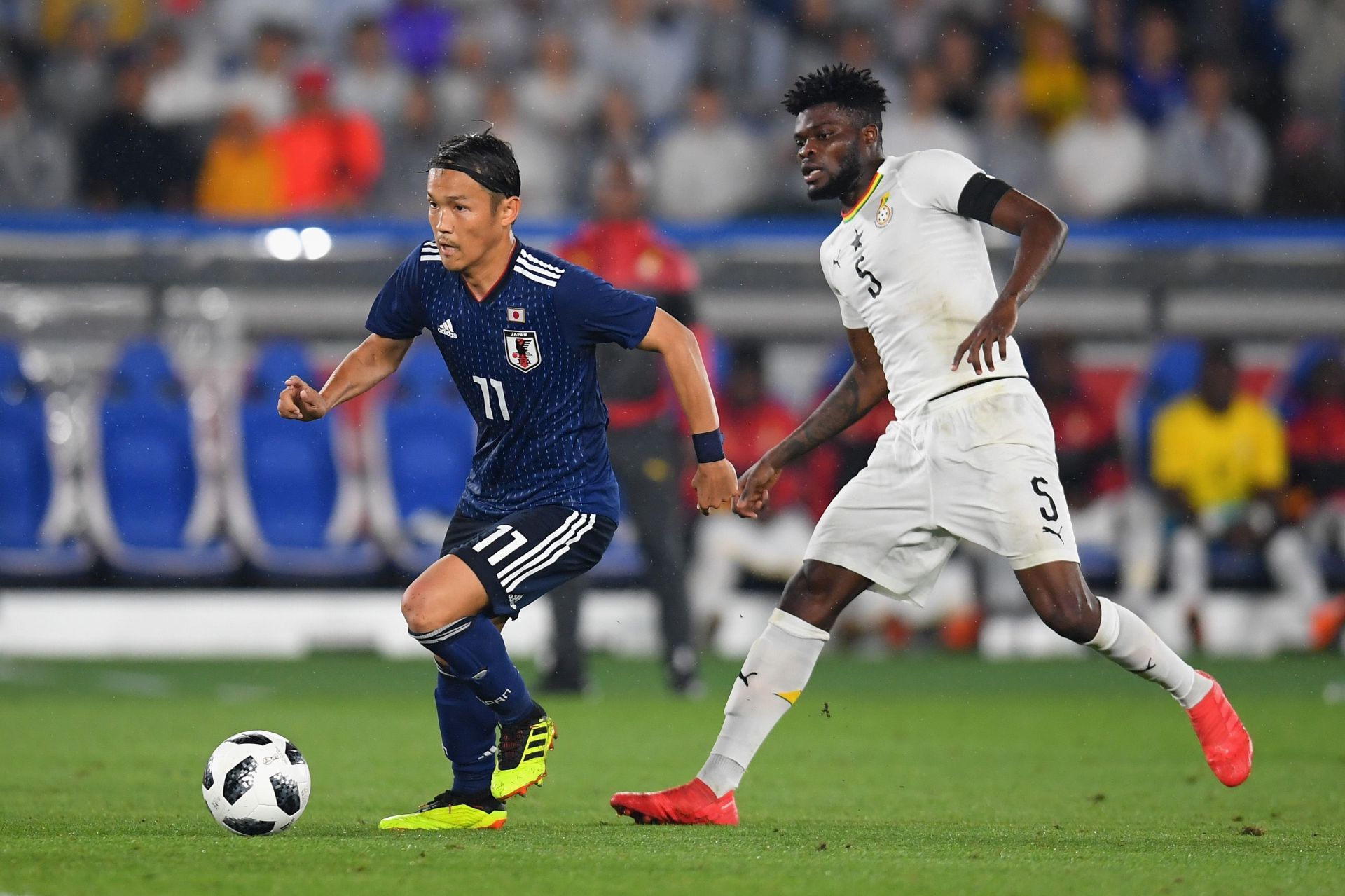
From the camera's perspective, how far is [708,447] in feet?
18.3

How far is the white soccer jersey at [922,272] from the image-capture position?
19.1ft

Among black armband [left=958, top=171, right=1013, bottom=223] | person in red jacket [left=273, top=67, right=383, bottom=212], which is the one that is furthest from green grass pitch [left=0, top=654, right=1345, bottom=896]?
person in red jacket [left=273, top=67, right=383, bottom=212]

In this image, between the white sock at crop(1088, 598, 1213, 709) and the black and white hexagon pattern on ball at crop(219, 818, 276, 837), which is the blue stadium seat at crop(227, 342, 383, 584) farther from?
the white sock at crop(1088, 598, 1213, 709)

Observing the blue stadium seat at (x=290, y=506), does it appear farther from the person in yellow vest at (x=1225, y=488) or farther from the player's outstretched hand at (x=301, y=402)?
the player's outstretched hand at (x=301, y=402)

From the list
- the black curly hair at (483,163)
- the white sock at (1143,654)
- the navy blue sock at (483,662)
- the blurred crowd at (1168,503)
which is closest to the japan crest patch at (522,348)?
the black curly hair at (483,163)

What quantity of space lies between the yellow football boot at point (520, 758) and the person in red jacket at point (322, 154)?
29.4 feet

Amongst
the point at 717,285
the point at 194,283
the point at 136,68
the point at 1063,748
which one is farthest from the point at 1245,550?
the point at 136,68

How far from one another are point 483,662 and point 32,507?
7.81 metres

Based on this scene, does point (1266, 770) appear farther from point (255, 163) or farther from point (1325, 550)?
point (255, 163)

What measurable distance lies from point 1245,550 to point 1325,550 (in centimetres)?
54

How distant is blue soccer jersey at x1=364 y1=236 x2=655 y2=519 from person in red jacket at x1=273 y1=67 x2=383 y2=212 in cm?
846

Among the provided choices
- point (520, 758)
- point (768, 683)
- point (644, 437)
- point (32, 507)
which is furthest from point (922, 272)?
point (32, 507)

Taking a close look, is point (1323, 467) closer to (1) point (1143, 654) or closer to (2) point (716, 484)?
(1) point (1143, 654)

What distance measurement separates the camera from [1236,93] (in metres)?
15.5
